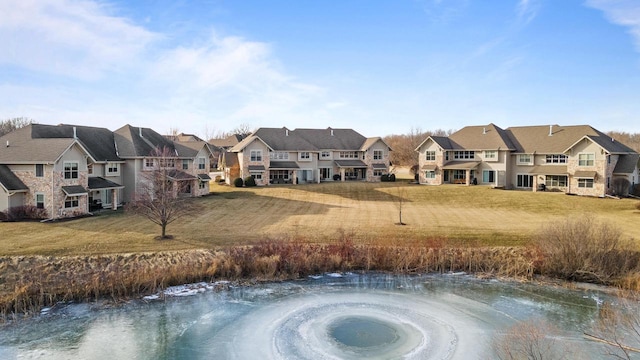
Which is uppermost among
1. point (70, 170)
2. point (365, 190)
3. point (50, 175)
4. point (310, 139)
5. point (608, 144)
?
point (310, 139)

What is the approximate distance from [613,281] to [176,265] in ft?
73.8

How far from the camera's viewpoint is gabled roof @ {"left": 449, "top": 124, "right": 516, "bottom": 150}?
50916 mm

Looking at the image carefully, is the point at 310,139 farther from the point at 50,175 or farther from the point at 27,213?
the point at 27,213

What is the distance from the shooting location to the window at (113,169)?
39344 millimetres

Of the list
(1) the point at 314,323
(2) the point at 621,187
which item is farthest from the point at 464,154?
(1) the point at 314,323

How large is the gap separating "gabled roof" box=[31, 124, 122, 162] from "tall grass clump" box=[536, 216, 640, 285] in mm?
34697

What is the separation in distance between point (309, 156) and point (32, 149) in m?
30.5

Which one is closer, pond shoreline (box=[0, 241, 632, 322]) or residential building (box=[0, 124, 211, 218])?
pond shoreline (box=[0, 241, 632, 322])

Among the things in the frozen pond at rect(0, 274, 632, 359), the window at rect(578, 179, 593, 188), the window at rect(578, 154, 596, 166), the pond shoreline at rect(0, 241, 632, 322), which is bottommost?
the frozen pond at rect(0, 274, 632, 359)

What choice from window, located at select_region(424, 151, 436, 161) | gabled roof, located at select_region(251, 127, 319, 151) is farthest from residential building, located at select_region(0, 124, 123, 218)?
window, located at select_region(424, 151, 436, 161)

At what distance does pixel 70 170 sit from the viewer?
33.5 m

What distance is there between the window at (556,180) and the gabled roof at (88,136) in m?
44.0

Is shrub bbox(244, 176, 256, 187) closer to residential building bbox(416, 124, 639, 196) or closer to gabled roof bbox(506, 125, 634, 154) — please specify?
residential building bbox(416, 124, 639, 196)

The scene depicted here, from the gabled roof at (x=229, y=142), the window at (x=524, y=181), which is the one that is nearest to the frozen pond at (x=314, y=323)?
the window at (x=524, y=181)
